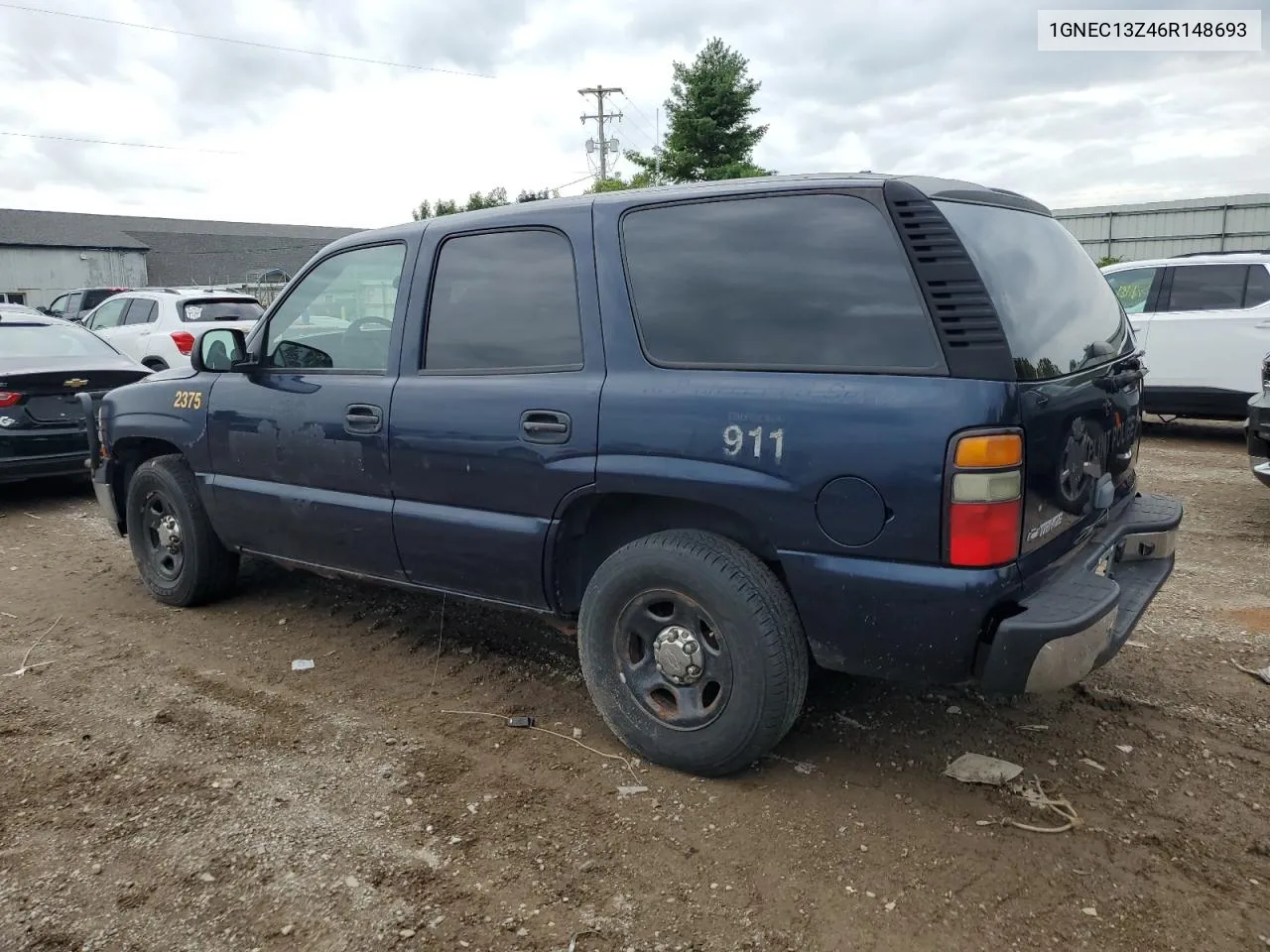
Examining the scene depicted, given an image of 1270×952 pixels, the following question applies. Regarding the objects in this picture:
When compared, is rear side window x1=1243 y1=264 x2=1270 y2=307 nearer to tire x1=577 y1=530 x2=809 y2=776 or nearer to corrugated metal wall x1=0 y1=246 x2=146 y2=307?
tire x1=577 y1=530 x2=809 y2=776

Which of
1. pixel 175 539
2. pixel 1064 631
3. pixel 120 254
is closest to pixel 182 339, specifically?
pixel 175 539

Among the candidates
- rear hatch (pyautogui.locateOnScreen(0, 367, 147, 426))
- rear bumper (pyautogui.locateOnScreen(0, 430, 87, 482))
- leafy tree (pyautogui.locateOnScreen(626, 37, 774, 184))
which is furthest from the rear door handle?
leafy tree (pyautogui.locateOnScreen(626, 37, 774, 184))

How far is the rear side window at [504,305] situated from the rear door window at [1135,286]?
7.97 metres

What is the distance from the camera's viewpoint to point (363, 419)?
3.80 meters

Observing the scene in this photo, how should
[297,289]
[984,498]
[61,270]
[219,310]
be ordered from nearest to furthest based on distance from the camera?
[984,498] → [297,289] → [219,310] → [61,270]

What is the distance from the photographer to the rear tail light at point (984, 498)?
2.52m

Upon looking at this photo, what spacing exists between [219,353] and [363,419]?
1.08 m

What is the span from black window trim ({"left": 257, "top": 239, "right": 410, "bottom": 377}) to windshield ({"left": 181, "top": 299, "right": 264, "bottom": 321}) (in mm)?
9517

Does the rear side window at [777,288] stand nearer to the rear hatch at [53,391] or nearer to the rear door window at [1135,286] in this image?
the rear hatch at [53,391]

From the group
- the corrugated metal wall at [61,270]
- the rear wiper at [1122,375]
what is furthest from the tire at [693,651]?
the corrugated metal wall at [61,270]

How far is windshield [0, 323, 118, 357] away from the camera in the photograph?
7.95 metres

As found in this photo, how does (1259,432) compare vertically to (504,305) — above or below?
below

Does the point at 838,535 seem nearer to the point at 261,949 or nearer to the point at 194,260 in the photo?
the point at 261,949

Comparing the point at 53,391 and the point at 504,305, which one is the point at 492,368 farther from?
the point at 53,391
